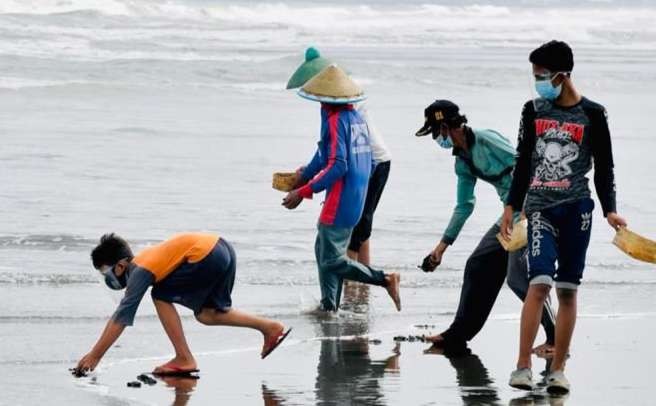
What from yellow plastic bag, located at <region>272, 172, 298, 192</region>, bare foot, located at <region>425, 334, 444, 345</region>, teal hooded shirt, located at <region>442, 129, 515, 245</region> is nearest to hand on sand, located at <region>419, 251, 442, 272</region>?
bare foot, located at <region>425, 334, 444, 345</region>

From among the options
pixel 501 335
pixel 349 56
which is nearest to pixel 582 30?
pixel 349 56

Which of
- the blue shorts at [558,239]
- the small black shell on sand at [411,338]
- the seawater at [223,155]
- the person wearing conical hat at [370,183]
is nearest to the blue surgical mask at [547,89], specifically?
the blue shorts at [558,239]

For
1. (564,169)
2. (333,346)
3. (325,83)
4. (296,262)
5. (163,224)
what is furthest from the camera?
(163,224)

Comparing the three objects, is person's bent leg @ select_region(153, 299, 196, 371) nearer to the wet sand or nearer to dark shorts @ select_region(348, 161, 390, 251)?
the wet sand

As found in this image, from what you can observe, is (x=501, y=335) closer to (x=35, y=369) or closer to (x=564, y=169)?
(x=564, y=169)

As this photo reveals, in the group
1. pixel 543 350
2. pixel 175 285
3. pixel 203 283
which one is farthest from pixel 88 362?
pixel 543 350

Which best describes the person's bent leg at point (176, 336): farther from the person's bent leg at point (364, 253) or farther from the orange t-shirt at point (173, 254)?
the person's bent leg at point (364, 253)

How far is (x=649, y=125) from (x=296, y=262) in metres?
12.7

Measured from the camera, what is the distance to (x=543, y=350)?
765 cm

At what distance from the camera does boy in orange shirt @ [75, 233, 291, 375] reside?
6816mm

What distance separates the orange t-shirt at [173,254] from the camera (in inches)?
274

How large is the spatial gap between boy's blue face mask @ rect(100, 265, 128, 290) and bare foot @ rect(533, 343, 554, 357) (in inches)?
86.5

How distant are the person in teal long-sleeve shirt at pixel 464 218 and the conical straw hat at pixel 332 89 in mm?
832

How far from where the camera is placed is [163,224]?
1225cm
